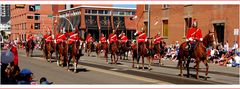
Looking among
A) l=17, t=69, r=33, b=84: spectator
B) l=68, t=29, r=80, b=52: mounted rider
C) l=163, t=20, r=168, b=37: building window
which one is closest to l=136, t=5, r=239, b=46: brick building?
l=163, t=20, r=168, b=37: building window

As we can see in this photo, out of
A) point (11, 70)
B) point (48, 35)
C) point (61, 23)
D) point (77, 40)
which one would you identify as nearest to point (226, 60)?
point (77, 40)

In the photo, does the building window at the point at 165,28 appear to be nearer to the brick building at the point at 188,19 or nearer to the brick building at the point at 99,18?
the brick building at the point at 188,19

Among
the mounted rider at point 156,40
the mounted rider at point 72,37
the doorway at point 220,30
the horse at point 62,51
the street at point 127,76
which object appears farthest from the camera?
the doorway at point 220,30

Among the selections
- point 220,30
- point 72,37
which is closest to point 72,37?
point 72,37

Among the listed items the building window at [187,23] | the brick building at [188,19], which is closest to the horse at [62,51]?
the brick building at [188,19]

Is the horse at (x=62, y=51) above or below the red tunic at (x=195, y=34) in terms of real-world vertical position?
below

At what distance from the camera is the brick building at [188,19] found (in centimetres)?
3691

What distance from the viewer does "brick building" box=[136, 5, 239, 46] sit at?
36.9 m

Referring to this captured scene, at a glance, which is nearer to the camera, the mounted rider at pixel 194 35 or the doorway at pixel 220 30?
the mounted rider at pixel 194 35

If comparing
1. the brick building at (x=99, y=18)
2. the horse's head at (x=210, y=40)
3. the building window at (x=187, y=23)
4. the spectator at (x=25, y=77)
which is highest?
the brick building at (x=99, y=18)

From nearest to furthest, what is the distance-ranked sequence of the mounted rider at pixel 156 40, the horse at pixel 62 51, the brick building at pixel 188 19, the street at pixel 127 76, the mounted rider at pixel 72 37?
1. the street at pixel 127 76
2. the mounted rider at pixel 72 37
3. the horse at pixel 62 51
4. the mounted rider at pixel 156 40
5. the brick building at pixel 188 19

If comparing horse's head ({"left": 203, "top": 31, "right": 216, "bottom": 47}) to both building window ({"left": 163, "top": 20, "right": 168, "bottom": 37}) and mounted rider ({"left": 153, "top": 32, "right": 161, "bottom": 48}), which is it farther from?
building window ({"left": 163, "top": 20, "right": 168, "bottom": 37})

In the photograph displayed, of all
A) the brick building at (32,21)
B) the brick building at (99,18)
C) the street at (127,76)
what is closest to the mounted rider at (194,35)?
the street at (127,76)

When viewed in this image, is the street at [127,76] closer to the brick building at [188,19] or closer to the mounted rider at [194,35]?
the mounted rider at [194,35]
